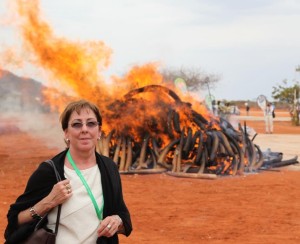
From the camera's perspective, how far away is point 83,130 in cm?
280

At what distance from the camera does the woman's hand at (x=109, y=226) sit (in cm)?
274

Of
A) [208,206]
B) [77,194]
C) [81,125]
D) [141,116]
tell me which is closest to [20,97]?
[141,116]

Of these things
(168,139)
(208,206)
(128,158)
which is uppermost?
(168,139)

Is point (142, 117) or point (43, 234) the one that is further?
point (142, 117)

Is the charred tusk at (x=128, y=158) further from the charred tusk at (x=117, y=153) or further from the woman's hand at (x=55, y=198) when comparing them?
the woman's hand at (x=55, y=198)

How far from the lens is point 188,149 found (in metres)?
12.7

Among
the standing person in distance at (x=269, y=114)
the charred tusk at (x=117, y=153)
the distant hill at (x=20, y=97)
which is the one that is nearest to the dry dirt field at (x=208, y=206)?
the charred tusk at (x=117, y=153)

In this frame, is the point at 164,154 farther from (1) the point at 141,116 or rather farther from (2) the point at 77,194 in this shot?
(2) the point at 77,194

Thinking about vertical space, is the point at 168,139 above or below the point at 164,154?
above

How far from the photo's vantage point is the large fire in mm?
12688

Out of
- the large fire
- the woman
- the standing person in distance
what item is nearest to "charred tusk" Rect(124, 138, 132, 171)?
the large fire

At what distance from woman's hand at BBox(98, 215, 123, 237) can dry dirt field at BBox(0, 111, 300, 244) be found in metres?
3.83

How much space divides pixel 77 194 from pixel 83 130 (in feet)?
1.10

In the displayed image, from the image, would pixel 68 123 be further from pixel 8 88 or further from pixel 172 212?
pixel 8 88
